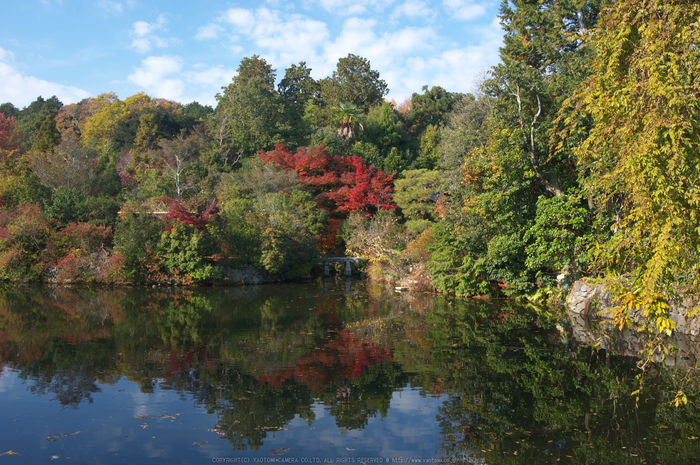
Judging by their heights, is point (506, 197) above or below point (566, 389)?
above

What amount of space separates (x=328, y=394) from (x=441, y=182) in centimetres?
1606

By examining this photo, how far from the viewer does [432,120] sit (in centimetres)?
4253

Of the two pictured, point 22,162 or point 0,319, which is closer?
point 0,319

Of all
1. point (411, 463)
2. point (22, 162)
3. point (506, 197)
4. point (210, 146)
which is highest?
point (210, 146)

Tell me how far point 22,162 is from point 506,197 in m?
28.7

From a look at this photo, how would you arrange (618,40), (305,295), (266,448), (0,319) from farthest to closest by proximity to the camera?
(305,295), (0,319), (266,448), (618,40)

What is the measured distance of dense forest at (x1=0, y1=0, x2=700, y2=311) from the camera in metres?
4.23

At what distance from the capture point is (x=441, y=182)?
21.9 meters

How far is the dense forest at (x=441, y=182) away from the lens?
4.23 m

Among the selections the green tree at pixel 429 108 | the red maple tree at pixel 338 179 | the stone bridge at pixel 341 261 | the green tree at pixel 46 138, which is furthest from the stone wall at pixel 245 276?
the green tree at pixel 46 138

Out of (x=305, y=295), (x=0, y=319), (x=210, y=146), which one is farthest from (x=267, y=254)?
(x=210, y=146)

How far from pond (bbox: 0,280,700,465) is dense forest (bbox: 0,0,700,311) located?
1.99 metres

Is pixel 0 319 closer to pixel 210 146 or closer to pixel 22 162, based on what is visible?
pixel 22 162

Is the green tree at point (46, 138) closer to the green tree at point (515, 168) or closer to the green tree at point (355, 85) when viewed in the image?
the green tree at point (355, 85)
